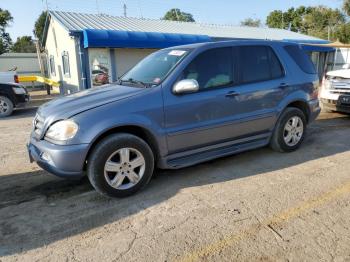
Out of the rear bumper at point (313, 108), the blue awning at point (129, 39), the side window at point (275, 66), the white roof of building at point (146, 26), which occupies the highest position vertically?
the white roof of building at point (146, 26)

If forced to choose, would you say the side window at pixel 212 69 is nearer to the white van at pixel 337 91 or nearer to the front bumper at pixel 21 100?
the white van at pixel 337 91

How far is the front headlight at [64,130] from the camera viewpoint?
3672 millimetres

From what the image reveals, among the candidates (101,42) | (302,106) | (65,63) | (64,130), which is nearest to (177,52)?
(64,130)

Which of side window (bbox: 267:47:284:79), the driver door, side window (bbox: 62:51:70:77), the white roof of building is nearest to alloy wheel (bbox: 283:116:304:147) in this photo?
side window (bbox: 267:47:284:79)

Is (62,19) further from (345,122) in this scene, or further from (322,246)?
(322,246)

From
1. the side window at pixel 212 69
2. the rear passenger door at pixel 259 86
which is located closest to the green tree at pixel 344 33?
the rear passenger door at pixel 259 86

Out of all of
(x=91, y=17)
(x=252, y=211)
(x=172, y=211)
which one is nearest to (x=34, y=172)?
(x=172, y=211)

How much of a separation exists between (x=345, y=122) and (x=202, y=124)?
5.41 metres

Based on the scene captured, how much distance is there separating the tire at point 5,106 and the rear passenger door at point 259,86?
8.45 meters

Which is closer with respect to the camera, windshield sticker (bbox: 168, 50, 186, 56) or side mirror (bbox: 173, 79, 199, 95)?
side mirror (bbox: 173, 79, 199, 95)

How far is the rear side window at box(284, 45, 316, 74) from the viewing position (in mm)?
5609

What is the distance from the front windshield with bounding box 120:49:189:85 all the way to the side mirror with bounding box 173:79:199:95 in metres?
0.25

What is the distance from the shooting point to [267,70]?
17.0 feet

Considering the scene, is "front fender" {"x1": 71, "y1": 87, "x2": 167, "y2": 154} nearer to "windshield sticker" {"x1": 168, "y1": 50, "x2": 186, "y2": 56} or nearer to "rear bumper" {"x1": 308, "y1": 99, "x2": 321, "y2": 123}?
"windshield sticker" {"x1": 168, "y1": 50, "x2": 186, "y2": 56}
